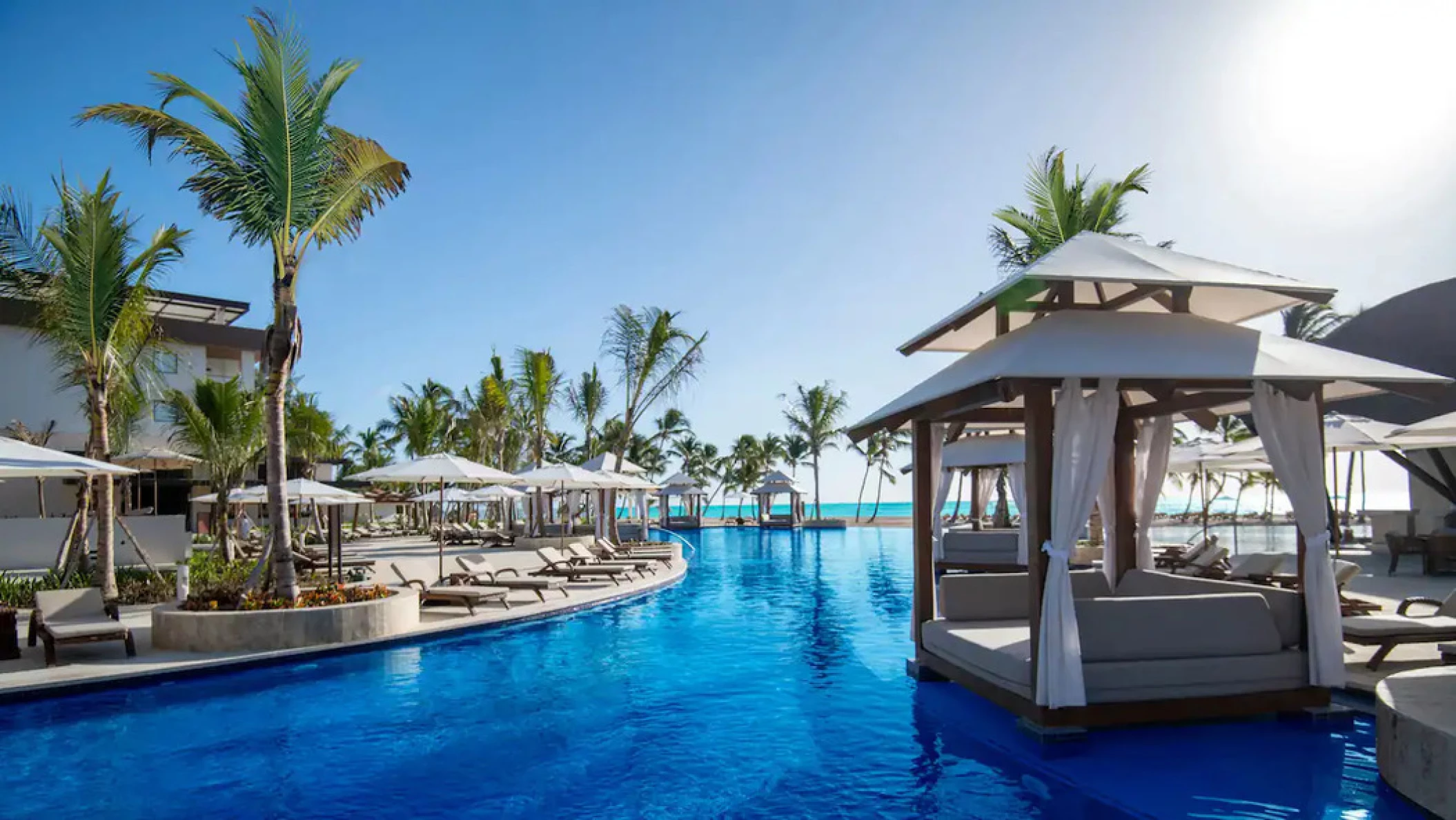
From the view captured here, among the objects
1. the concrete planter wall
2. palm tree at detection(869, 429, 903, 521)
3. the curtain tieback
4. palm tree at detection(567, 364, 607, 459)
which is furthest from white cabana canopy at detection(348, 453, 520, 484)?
palm tree at detection(869, 429, 903, 521)

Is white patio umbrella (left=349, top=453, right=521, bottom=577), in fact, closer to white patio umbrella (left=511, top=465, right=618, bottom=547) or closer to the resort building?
white patio umbrella (left=511, top=465, right=618, bottom=547)

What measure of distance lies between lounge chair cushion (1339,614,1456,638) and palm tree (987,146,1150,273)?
26.9 feet

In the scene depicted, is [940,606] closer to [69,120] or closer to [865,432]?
A: [865,432]

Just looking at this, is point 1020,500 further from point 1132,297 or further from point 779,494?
point 779,494

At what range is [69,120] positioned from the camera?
973cm

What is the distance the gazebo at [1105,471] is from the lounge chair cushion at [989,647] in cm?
2

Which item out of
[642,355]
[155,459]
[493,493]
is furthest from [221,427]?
[642,355]

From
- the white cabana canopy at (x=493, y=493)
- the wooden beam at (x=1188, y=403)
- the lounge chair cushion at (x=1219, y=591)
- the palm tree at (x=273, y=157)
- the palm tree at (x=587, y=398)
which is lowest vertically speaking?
the lounge chair cushion at (x=1219, y=591)

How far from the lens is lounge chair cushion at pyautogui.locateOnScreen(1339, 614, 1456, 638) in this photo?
710cm

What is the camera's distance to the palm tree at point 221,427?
717 inches

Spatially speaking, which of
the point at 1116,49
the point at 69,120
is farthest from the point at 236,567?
the point at 1116,49

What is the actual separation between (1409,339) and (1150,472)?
72.8 ft

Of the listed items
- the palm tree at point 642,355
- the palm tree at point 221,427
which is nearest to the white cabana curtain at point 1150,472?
the palm tree at point 642,355

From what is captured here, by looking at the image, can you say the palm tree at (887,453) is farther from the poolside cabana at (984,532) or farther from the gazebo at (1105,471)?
the gazebo at (1105,471)
